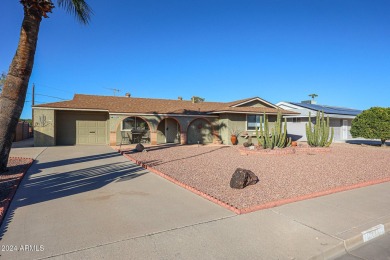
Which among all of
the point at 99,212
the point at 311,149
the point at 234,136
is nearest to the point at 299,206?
the point at 99,212

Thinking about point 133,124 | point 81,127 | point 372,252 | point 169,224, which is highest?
point 133,124

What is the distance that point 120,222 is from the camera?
14.8 feet

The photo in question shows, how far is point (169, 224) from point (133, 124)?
52.6 feet

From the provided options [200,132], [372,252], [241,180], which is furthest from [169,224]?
[200,132]

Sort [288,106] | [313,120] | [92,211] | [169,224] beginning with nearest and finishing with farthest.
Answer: [169,224]
[92,211]
[313,120]
[288,106]

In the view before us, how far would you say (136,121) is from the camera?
19875 millimetres

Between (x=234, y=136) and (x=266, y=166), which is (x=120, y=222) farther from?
A: (x=234, y=136)

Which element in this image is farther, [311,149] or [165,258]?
[311,149]

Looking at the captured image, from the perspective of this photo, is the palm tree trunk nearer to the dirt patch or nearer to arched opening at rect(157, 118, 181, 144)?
the dirt patch

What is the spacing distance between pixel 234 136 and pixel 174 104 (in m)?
6.62

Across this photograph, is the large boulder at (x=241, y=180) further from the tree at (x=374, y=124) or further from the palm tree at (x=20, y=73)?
the tree at (x=374, y=124)

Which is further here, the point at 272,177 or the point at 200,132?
the point at 200,132

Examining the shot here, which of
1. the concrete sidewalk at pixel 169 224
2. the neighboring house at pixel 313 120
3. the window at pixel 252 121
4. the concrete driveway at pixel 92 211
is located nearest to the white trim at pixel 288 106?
the neighboring house at pixel 313 120

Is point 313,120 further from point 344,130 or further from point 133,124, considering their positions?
point 133,124
